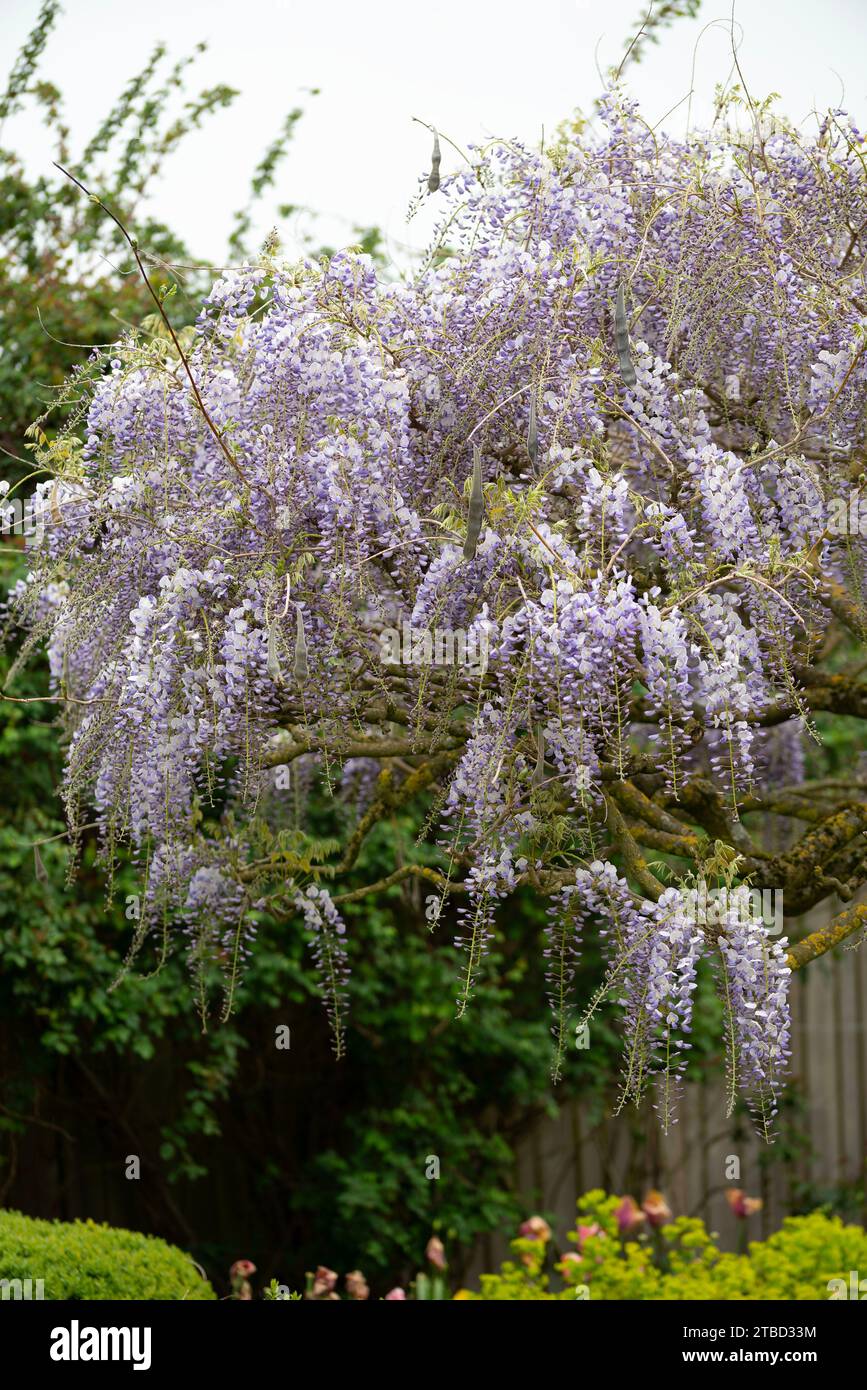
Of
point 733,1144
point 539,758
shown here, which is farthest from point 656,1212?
point 539,758

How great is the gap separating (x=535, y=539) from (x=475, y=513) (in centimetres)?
12

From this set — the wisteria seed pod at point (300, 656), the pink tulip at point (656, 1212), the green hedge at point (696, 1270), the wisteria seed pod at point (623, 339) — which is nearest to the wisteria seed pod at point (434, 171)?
the wisteria seed pod at point (623, 339)

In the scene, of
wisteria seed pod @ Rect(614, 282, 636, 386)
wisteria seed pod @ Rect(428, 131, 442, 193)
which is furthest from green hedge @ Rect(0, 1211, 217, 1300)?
wisteria seed pod @ Rect(428, 131, 442, 193)

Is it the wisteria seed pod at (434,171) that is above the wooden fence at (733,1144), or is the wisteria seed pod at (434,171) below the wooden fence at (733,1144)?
above

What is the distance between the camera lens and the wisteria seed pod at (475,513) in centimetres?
196

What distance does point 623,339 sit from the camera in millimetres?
2180

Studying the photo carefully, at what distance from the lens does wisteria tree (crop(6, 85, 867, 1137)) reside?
2084mm

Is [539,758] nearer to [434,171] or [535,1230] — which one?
[434,171]

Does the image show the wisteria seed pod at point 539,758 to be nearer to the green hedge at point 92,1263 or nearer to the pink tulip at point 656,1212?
the green hedge at point 92,1263

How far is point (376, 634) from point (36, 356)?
2.62 meters

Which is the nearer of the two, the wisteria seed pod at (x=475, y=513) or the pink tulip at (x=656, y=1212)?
the wisteria seed pod at (x=475, y=513)
